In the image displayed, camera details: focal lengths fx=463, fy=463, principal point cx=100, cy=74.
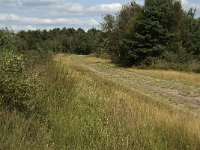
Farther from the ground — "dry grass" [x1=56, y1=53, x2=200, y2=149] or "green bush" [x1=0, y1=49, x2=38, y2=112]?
"green bush" [x1=0, y1=49, x2=38, y2=112]

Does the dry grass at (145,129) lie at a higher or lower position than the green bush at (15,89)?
lower

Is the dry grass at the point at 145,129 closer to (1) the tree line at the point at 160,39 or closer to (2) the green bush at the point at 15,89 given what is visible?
(2) the green bush at the point at 15,89

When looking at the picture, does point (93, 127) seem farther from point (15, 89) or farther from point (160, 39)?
point (160, 39)

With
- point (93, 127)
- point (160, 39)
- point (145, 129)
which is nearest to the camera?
point (145, 129)

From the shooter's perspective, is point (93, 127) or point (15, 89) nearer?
point (93, 127)

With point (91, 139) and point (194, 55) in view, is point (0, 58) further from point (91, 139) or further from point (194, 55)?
point (194, 55)

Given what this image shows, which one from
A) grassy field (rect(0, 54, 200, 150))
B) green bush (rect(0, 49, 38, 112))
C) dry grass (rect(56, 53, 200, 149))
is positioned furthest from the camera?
green bush (rect(0, 49, 38, 112))

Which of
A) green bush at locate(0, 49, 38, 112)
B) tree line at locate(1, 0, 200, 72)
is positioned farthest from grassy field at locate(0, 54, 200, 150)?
tree line at locate(1, 0, 200, 72)

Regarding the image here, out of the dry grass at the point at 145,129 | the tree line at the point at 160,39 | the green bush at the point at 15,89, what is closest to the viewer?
the dry grass at the point at 145,129

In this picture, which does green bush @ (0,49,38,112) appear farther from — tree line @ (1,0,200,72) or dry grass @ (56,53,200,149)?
tree line @ (1,0,200,72)

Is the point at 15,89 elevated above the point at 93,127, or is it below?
above

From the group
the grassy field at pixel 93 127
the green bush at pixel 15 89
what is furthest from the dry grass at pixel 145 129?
the green bush at pixel 15 89

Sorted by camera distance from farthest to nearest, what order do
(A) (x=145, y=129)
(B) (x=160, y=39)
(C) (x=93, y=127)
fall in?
(B) (x=160, y=39) < (C) (x=93, y=127) < (A) (x=145, y=129)

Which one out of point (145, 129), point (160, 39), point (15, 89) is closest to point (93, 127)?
point (145, 129)
